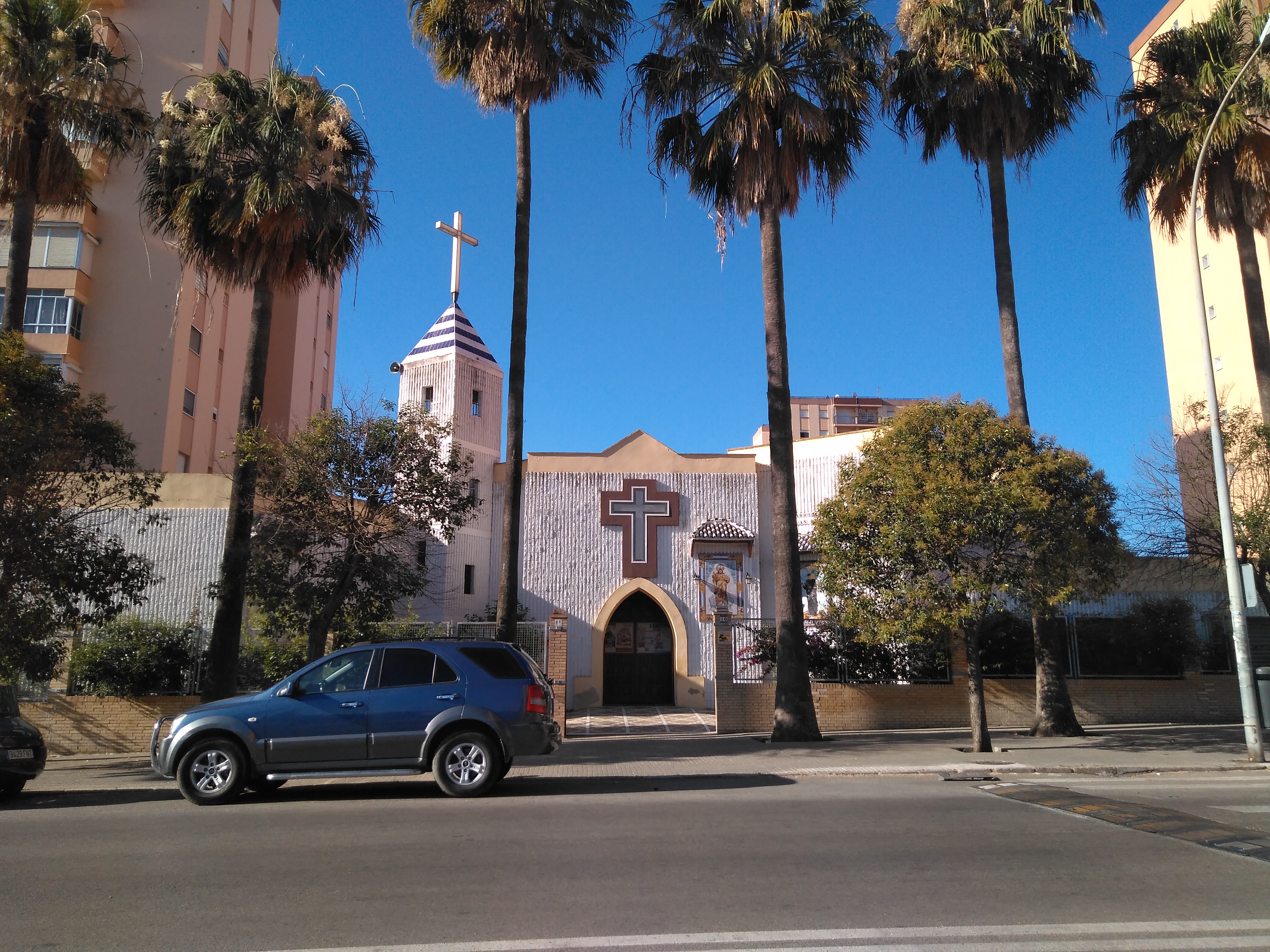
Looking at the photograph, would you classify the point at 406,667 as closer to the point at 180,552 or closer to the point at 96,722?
the point at 96,722

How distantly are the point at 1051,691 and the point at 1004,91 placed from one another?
37.5ft

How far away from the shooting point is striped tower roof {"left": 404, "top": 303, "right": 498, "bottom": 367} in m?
27.2

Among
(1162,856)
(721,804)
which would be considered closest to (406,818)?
(721,804)

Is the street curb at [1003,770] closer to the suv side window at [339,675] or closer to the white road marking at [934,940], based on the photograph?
the suv side window at [339,675]

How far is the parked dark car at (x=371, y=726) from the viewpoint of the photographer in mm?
10078

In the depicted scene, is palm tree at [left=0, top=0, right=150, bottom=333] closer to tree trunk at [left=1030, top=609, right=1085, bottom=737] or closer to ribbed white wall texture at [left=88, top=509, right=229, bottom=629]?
ribbed white wall texture at [left=88, top=509, right=229, bottom=629]

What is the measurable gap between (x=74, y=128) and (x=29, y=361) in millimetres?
6116

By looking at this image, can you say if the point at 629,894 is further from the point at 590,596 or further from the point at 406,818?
the point at 590,596

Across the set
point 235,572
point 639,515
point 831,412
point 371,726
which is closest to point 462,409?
point 639,515

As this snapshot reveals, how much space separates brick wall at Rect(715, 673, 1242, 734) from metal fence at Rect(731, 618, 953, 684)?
0.20m

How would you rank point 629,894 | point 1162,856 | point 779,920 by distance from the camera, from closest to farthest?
point 779,920, point 629,894, point 1162,856

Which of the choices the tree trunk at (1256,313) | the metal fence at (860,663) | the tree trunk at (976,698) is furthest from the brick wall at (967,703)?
the tree trunk at (1256,313)

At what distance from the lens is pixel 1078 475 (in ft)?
50.1

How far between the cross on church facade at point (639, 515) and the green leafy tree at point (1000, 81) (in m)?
11.1
